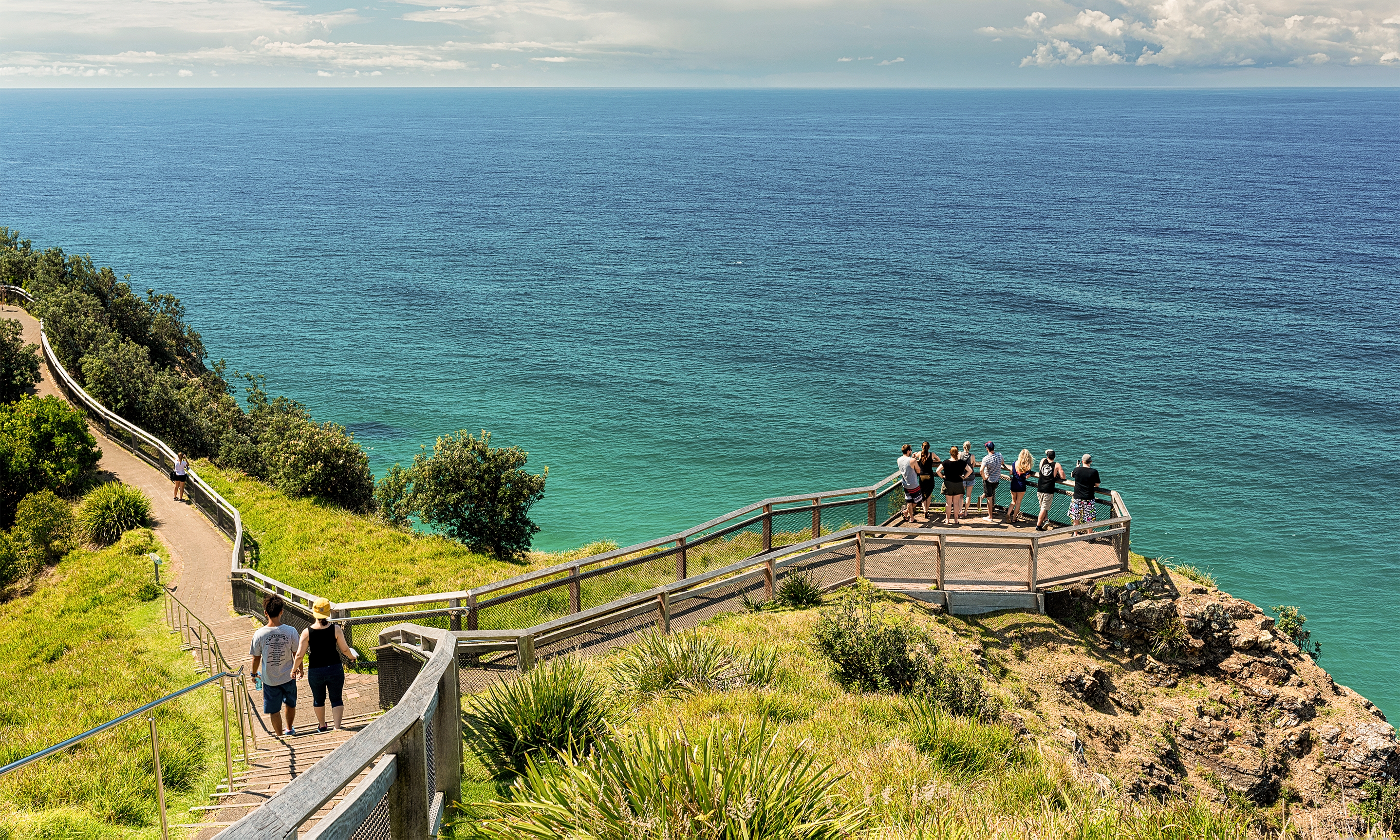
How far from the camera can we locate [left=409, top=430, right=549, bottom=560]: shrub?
24844 millimetres

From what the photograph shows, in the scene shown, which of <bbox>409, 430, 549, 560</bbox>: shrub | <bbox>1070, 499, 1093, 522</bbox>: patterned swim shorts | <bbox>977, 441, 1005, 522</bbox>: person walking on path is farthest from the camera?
<bbox>409, 430, 549, 560</bbox>: shrub

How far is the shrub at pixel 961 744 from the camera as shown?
8.02 meters

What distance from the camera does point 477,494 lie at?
25.0 m

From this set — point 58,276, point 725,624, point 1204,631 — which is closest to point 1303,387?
point 1204,631

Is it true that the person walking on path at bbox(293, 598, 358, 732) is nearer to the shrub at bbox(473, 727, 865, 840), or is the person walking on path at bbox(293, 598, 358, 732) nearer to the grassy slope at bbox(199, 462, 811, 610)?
the shrub at bbox(473, 727, 865, 840)

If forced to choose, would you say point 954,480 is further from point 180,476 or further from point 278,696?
point 180,476

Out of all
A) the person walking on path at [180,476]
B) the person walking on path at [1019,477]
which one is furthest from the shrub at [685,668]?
the person walking on path at [180,476]

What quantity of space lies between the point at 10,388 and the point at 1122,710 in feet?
117

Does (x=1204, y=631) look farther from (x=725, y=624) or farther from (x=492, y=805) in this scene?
(x=492, y=805)

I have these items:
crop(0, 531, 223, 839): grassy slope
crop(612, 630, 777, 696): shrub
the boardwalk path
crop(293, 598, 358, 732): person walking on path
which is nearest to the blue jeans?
crop(293, 598, 358, 732): person walking on path

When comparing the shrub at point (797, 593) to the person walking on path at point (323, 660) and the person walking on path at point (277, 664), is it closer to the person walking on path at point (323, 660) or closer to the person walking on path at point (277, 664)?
the person walking on path at point (323, 660)

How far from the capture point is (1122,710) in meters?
14.4

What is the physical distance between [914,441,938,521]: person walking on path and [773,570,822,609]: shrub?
4.90 meters

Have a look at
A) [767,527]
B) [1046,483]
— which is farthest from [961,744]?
[1046,483]
